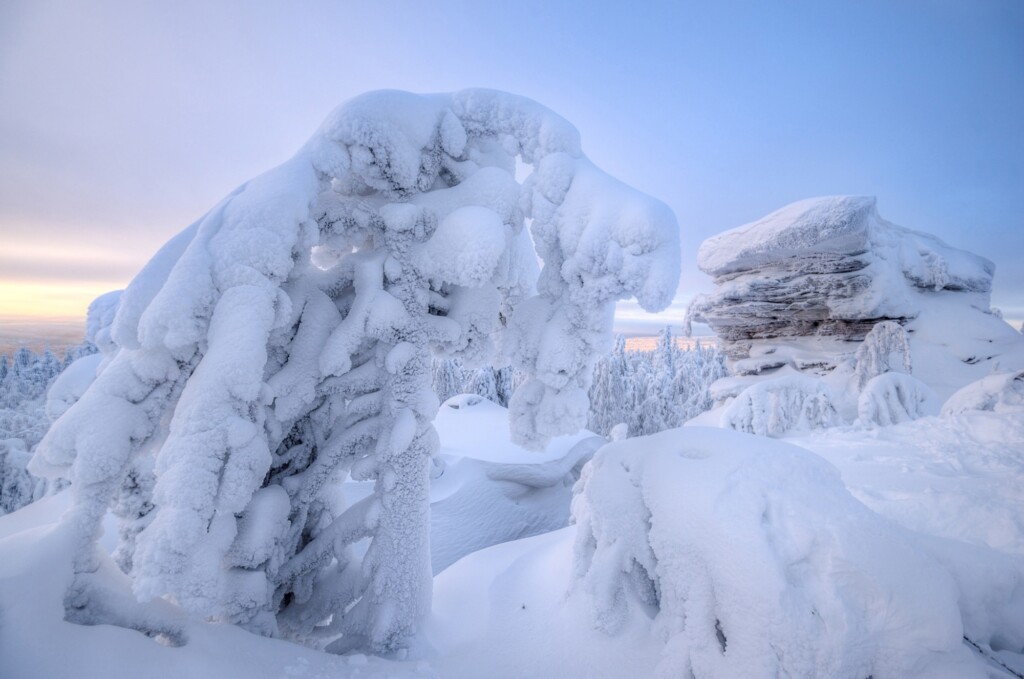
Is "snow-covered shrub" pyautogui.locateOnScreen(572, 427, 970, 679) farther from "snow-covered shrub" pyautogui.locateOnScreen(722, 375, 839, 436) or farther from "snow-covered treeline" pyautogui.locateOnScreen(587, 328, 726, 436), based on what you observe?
"snow-covered treeline" pyautogui.locateOnScreen(587, 328, 726, 436)

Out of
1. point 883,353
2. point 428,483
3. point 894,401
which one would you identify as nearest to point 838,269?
point 883,353

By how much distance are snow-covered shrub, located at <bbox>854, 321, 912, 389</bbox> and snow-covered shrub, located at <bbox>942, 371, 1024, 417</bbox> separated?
5024 millimetres

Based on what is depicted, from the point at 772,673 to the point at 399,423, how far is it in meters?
2.53

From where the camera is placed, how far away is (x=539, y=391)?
11.4 ft

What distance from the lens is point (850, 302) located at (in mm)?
12828

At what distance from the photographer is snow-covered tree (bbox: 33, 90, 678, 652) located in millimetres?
2367

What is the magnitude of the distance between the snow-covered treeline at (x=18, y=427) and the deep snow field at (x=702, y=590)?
6300 millimetres

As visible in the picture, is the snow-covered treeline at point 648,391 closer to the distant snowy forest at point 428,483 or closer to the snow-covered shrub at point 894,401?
the snow-covered shrub at point 894,401

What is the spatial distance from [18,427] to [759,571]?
10.2 meters

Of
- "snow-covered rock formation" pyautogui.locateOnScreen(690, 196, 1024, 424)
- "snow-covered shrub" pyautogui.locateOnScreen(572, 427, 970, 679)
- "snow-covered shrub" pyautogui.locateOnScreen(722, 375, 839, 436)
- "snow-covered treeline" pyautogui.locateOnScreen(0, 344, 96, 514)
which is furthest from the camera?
"snow-covered rock formation" pyautogui.locateOnScreen(690, 196, 1024, 424)

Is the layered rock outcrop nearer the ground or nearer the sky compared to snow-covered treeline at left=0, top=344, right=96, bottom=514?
nearer the sky

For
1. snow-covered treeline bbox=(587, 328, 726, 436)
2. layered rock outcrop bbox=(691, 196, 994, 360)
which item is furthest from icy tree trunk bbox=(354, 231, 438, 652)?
snow-covered treeline bbox=(587, 328, 726, 436)

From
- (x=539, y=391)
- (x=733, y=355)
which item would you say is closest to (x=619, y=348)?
(x=733, y=355)

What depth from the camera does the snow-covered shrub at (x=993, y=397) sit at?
5.79m
